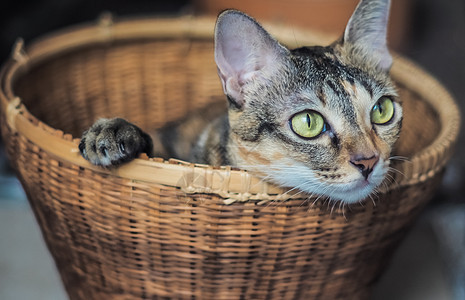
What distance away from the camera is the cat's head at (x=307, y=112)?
916 mm

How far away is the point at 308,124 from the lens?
945 millimetres

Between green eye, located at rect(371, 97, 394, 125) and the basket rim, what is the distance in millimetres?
93

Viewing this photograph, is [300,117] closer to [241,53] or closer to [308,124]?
[308,124]

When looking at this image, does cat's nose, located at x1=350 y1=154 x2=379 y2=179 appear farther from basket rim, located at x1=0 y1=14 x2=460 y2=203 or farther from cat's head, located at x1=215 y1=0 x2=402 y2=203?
basket rim, located at x1=0 y1=14 x2=460 y2=203

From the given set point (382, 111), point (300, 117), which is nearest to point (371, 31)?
point (382, 111)

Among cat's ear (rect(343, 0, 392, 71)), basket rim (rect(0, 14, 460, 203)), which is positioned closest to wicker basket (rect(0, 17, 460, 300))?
basket rim (rect(0, 14, 460, 203))

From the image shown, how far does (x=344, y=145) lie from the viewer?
3.01 ft

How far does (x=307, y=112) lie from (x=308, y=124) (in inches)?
0.9

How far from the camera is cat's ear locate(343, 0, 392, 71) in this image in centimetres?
106

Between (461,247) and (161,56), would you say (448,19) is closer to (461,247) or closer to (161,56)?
(461,247)

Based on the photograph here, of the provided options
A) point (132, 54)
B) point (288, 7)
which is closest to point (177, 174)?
point (132, 54)

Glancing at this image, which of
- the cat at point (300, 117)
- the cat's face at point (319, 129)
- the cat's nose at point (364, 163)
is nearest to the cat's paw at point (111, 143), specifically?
the cat at point (300, 117)

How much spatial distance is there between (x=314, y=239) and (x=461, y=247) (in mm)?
953

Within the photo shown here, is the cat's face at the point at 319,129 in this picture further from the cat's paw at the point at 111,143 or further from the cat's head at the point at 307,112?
the cat's paw at the point at 111,143
